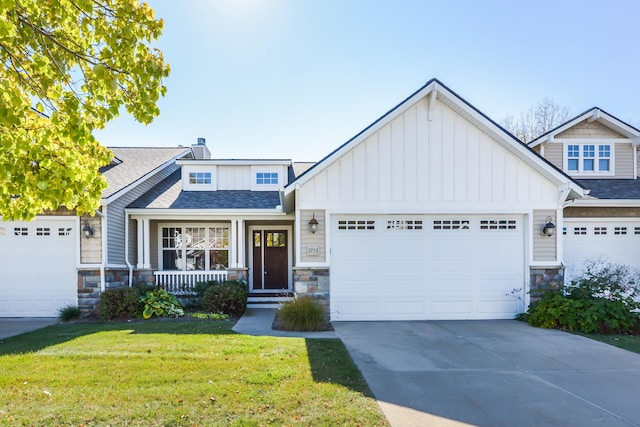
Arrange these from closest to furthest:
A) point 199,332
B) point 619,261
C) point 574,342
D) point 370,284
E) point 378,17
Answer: point 574,342 < point 199,332 < point 378,17 < point 370,284 < point 619,261

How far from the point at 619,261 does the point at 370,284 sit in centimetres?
701

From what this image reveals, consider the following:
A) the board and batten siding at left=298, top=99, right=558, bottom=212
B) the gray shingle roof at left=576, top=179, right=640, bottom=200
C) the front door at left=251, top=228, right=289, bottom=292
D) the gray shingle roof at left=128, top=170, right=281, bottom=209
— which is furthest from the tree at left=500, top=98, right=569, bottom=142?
the gray shingle roof at left=128, top=170, right=281, bottom=209

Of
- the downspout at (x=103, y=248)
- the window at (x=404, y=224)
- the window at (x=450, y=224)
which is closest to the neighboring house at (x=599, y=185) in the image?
the window at (x=450, y=224)

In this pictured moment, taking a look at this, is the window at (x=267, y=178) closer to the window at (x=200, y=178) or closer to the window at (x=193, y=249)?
the window at (x=200, y=178)

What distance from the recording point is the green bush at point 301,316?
27.3 feet

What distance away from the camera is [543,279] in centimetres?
954

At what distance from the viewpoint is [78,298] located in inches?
396

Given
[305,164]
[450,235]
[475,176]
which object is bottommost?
[450,235]

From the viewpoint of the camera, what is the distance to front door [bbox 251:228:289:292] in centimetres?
1352

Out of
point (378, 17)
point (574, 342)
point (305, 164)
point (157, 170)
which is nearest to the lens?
point (574, 342)

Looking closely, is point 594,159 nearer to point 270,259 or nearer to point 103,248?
point 270,259

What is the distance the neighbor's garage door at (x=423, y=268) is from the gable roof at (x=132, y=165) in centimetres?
608

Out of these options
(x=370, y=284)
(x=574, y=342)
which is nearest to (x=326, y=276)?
(x=370, y=284)

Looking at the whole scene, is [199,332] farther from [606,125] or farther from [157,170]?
[606,125]
